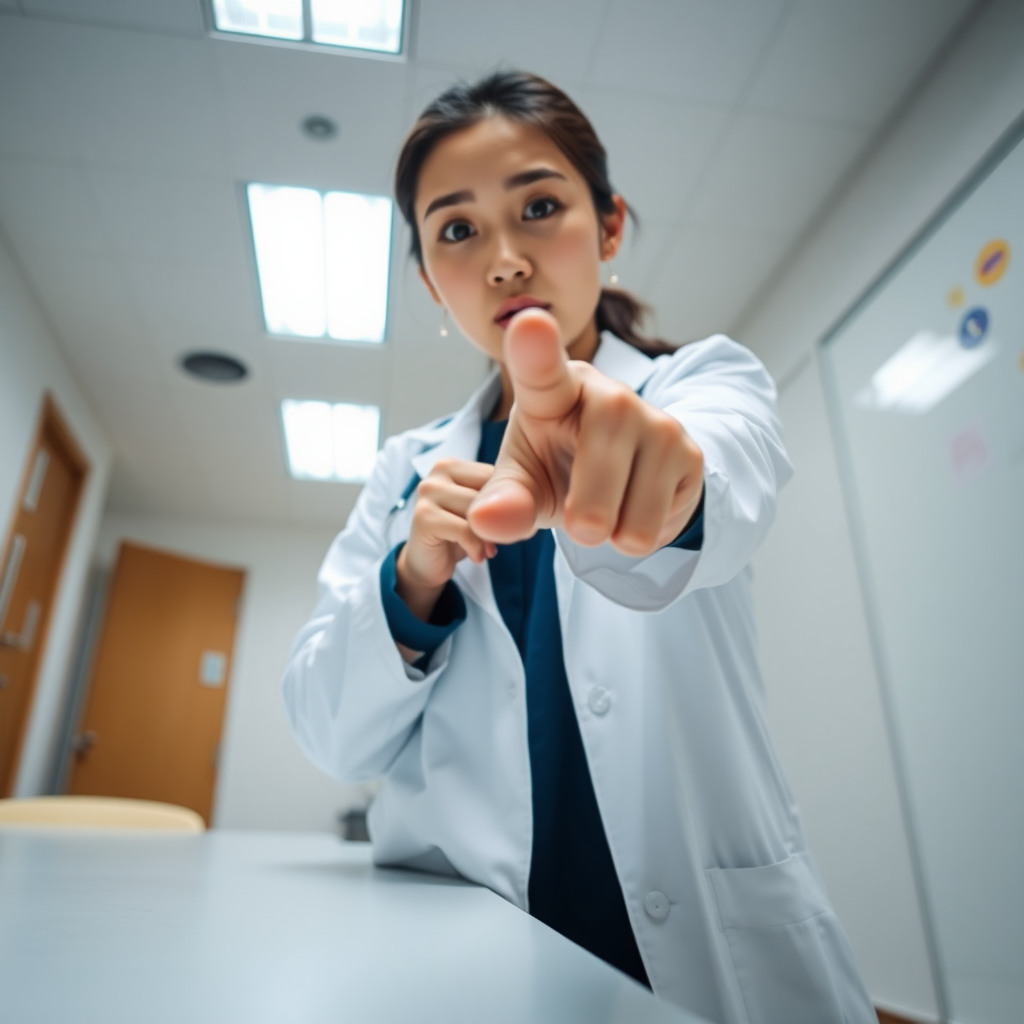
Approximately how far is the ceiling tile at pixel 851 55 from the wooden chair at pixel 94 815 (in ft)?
9.54

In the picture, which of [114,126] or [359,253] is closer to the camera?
[114,126]

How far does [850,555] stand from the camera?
266cm

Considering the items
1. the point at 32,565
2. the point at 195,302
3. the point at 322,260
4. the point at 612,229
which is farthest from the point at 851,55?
the point at 32,565

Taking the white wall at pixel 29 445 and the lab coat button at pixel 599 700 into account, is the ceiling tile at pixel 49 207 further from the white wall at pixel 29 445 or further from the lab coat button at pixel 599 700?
the lab coat button at pixel 599 700

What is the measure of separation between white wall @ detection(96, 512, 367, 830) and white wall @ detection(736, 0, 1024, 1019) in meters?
3.58

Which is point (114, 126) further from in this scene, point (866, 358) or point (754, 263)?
point (866, 358)

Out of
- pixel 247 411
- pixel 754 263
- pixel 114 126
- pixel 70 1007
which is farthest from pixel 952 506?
pixel 247 411

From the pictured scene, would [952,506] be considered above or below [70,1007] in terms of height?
above

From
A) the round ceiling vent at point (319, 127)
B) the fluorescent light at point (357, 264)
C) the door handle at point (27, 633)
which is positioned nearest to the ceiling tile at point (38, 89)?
the round ceiling vent at point (319, 127)

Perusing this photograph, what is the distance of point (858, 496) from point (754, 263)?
1228 mm

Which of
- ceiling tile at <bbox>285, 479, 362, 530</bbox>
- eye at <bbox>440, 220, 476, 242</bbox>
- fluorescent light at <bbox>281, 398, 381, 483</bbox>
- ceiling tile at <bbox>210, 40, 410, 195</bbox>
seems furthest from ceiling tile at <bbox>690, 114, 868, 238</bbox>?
ceiling tile at <bbox>285, 479, 362, 530</bbox>

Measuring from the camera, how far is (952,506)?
213 centimetres

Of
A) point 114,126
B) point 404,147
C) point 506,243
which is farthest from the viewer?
point 114,126

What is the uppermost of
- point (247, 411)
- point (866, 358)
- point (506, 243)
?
point (247, 411)
